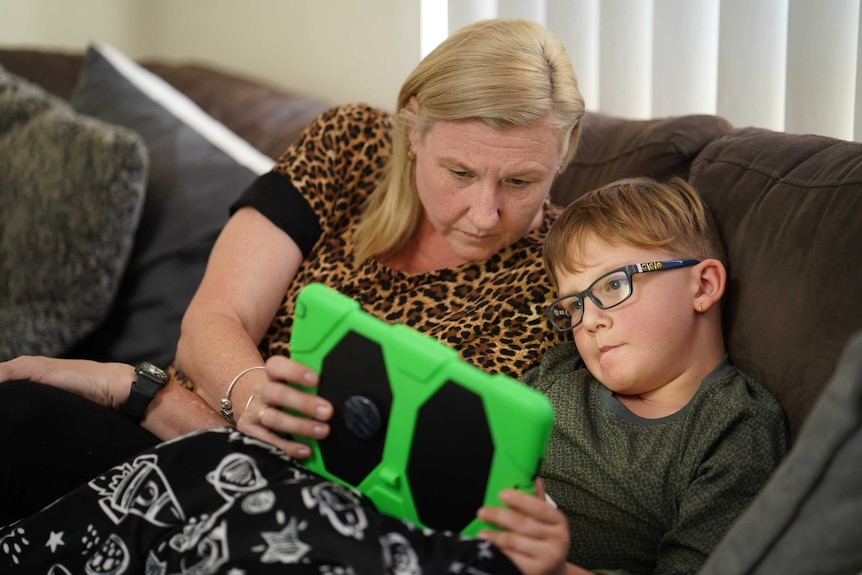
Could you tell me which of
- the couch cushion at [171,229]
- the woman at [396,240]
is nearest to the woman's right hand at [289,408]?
the woman at [396,240]

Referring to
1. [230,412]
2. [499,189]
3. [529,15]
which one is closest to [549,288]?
[499,189]

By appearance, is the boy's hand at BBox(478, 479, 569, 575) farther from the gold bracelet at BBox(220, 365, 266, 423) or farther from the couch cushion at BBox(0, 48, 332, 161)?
the couch cushion at BBox(0, 48, 332, 161)

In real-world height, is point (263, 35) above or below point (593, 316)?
above

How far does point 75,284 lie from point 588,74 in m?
1.23

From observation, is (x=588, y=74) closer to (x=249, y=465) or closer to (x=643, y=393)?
(x=643, y=393)

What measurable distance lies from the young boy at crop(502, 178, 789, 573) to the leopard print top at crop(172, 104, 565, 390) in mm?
86

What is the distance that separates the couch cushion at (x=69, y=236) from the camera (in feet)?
6.70

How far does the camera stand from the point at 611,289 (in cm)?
125

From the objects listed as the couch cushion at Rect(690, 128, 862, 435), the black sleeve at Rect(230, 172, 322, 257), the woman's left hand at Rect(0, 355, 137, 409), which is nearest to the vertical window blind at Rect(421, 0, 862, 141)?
the couch cushion at Rect(690, 128, 862, 435)

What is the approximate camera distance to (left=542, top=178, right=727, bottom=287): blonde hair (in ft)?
4.18

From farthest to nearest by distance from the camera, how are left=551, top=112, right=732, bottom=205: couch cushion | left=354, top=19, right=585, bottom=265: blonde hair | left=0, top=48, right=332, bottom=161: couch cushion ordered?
left=0, top=48, right=332, bottom=161: couch cushion < left=551, top=112, right=732, bottom=205: couch cushion < left=354, top=19, right=585, bottom=265: blonde hair

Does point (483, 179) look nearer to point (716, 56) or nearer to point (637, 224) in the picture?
point (637, 224)

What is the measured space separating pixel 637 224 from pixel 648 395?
0.23 meters

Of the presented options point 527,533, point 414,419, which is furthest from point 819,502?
point 414,419
